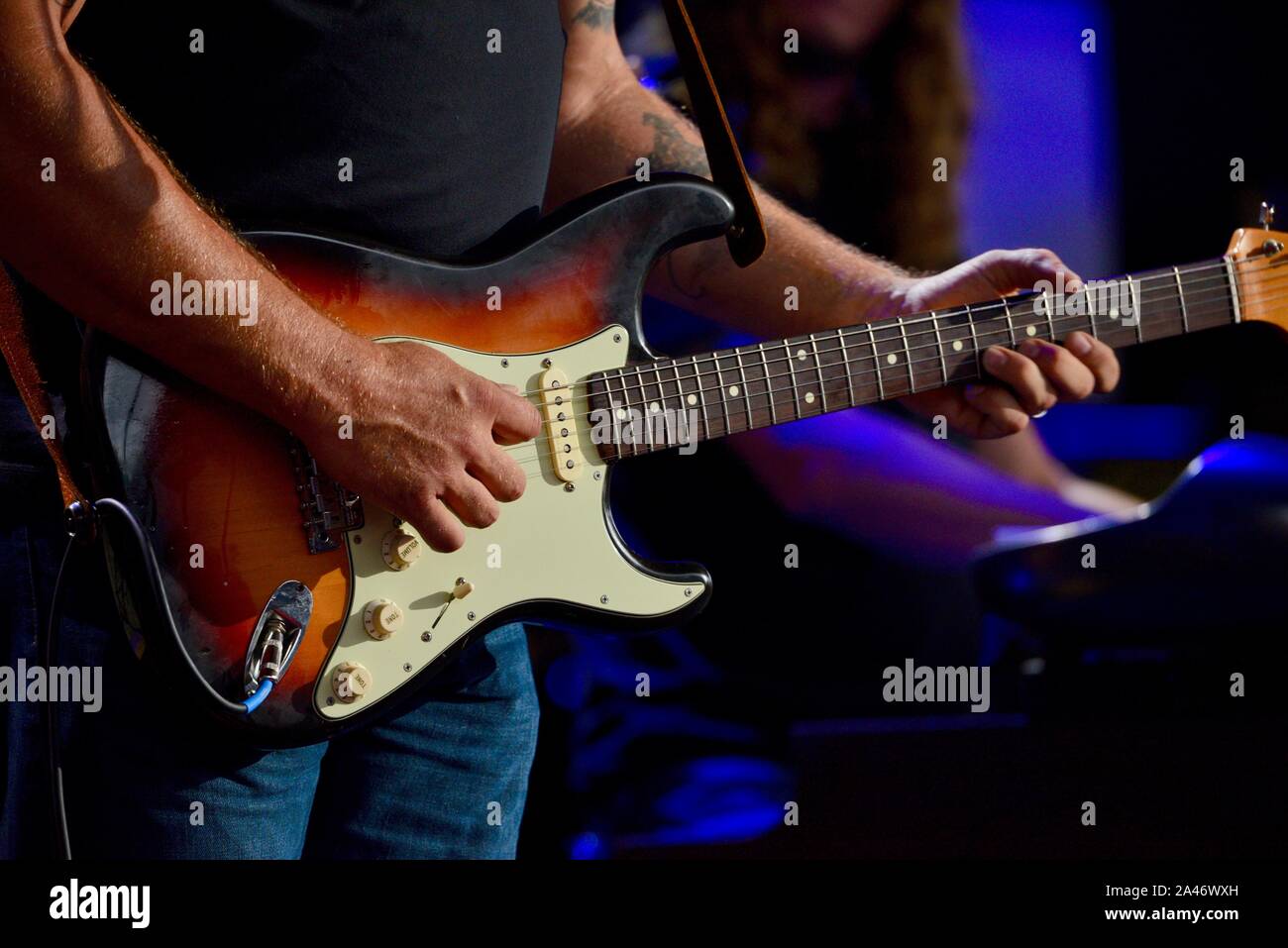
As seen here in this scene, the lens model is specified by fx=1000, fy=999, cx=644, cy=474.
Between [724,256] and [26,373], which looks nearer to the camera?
[26,373]

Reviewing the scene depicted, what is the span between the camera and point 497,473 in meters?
0.89

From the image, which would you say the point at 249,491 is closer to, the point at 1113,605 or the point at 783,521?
the point at 783,521

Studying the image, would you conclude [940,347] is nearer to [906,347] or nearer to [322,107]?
[906,347]

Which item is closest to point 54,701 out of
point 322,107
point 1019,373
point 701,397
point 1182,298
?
point 322,107

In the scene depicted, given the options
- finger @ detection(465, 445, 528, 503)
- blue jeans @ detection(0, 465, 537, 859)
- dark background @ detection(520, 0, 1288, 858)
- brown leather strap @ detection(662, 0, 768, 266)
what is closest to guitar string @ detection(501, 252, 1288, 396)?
brown leather strap @ detection(662, 0, 768, 266)

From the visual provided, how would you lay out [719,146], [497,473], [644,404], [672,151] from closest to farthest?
[497,473] → [644,404] → [719,146] → [672,151]

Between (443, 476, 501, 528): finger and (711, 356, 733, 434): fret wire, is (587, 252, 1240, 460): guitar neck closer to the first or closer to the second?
(711, 356, 733, 434): fret wire

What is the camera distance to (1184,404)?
2.02 meters

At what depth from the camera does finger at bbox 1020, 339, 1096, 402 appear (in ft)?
3.74

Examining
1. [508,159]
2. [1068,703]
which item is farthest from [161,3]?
[1068,703]

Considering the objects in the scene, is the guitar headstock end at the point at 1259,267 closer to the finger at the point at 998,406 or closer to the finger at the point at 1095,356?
the finger at the point at 1095,356

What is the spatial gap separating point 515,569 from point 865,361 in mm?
461

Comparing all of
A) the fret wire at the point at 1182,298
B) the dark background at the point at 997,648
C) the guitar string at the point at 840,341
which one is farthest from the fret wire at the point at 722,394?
the dark background at the point at 997,648

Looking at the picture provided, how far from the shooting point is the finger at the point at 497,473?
884 mm
